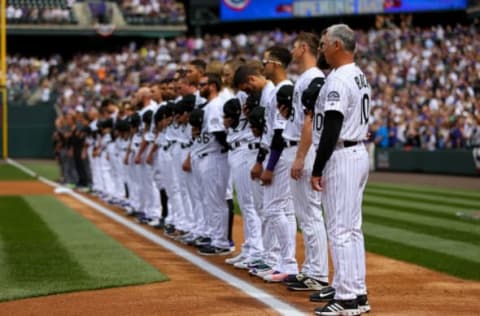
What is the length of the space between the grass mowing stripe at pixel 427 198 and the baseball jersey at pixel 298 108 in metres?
8.77

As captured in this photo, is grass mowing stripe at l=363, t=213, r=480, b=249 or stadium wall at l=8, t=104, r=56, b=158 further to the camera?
stadium wall at l=8, t=104, r=56, b=158

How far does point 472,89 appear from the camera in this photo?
93.0 ft

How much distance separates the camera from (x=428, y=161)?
26797 millimetres

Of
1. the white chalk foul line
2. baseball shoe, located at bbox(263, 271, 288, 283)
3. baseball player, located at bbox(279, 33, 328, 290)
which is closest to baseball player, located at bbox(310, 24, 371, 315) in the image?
the white chalk foul line

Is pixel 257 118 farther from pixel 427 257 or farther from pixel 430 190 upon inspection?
pixel 430 190

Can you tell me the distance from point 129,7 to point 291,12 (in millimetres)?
10679

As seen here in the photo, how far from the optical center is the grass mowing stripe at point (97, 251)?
8.26 meters

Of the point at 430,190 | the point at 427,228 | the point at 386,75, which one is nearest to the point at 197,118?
the point at 427,228

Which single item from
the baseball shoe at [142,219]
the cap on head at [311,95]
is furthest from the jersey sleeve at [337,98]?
the baseball shoe at [142,219]

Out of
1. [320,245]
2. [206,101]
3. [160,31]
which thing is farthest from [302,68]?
[160,31]

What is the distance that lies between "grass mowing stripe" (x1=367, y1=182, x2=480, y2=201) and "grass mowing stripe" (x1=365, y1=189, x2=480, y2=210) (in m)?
0.61

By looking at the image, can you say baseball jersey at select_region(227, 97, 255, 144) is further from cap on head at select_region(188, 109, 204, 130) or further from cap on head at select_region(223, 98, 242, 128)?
cap on head at select_region(188, 109, 204, 130)

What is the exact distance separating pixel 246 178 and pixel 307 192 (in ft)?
5.69

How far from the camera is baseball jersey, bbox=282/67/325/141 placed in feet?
23.6
